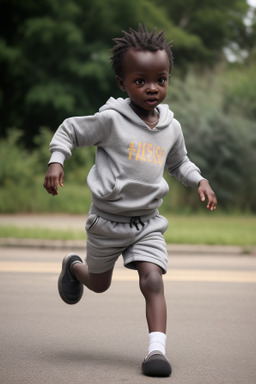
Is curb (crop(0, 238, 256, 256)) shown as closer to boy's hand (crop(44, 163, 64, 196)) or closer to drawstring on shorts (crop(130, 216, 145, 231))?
drawstring on shorts (crop(130, 216, 145, 231))

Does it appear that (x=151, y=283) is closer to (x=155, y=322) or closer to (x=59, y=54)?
(x=155, y=322)

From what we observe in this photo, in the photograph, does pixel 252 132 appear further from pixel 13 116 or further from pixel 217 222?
pixel 13 116

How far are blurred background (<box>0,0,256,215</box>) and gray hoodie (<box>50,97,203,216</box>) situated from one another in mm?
13393

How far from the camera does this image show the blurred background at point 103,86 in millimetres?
19500

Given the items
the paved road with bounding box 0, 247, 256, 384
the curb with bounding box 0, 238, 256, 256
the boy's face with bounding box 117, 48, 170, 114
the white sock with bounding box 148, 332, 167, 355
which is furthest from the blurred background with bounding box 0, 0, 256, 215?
the white sock with bounding box 148, 332, 167, 355

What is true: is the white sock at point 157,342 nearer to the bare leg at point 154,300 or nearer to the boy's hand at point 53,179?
the bare leg at point 154,300

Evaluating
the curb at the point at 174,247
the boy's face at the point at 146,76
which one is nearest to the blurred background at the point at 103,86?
the curb at the point at 174,247

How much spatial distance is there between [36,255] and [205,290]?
3.72m

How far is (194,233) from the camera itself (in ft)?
42.8

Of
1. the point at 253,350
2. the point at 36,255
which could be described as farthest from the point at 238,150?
the point at 253,350

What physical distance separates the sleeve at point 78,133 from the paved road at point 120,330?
3.86 ft

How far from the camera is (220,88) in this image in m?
22.2

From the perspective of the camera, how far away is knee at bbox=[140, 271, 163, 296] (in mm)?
3994

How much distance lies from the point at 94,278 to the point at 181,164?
85 centimetres
